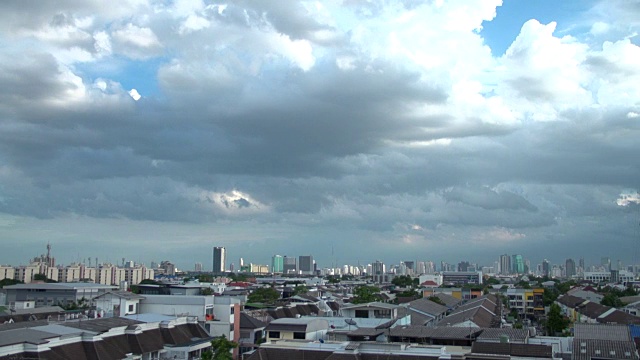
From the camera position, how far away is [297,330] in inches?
1141

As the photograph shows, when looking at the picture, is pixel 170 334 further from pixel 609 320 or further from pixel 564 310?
pixel 564 310

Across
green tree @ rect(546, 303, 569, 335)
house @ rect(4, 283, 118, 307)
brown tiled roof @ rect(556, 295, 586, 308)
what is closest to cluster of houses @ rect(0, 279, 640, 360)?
green tree @ rect(546, 303, 569, 335)

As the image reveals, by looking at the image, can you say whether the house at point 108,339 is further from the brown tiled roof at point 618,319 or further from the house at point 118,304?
the brown tiled roof at point 618,319

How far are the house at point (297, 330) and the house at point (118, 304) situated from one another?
9441mm

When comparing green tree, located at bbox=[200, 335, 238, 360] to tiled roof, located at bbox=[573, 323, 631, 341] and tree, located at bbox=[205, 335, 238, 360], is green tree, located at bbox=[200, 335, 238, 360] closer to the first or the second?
tree, located at bbox=[205, 335, 238, 360]

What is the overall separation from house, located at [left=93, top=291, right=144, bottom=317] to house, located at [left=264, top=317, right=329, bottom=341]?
9.44 m

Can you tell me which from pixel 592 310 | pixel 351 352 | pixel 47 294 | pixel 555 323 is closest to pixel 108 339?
pixel 351 352

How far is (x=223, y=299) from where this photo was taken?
33.6 m

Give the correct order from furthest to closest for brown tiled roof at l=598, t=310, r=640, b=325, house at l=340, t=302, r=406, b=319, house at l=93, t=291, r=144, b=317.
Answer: brown tiled roof at l=598, t=310, r=640, b=325 → house at l=340, t=302, r=406, b=319 → house at l=93, t=291, r=144, b=317

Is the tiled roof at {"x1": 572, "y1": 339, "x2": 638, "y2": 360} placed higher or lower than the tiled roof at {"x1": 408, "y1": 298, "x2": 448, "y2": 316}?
higher

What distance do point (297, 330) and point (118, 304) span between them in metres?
12.0

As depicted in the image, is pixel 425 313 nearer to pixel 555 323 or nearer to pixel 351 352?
pixel 555 323

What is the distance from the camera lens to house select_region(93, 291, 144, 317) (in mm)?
33344

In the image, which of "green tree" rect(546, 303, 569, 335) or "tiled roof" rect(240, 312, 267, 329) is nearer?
"tiled roof" rect(240, 312, 267, 329)
